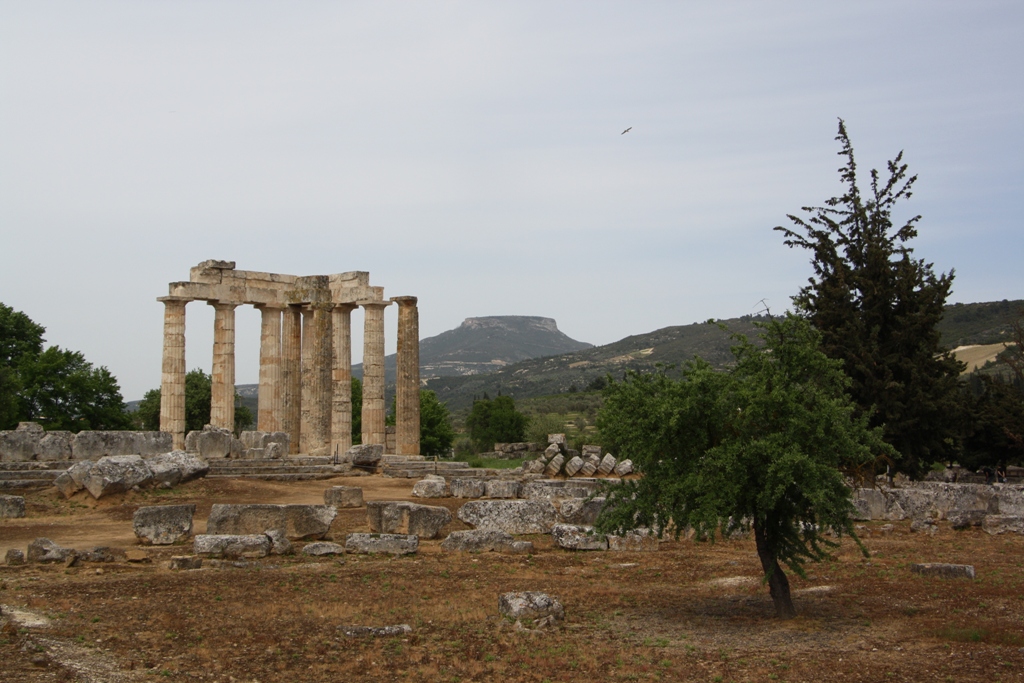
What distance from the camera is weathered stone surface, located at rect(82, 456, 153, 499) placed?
26.3 m

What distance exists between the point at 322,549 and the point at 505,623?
7.24 metres

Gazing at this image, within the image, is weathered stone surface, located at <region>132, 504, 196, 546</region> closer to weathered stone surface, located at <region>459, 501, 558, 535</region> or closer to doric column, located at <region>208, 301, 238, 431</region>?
weathered stone surface, located at <region>459, 501, 558, 535</region>

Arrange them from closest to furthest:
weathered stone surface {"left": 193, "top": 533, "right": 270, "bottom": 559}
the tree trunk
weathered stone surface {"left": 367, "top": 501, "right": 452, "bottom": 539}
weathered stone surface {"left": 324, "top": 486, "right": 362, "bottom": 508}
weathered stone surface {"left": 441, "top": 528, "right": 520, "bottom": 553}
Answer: the tree trunk < weathered stone surface {"left": 193, "top": 533, "right": 270, "bottom": 559} < weathered stone surface {"left": 441, "top": 528, "right": 520, "bottom": 553} < weathered stone surface {"left": 367, "top": 501, "right": 452, "bottom": 539} < weathered stone surface {"left": 324, "top": 486, "right": 362, "bottom": 508}

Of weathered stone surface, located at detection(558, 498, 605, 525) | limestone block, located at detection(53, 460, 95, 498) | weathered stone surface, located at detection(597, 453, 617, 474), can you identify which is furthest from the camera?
weathered stone surface, located at detection(597, 453, 617, 474)

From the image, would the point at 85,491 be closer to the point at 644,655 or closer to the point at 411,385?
the point at 411,385

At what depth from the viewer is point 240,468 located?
3359 centimetres

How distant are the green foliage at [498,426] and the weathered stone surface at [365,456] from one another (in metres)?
26.4

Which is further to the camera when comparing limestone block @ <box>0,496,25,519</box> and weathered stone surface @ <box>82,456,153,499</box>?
weathered stone surface @ <box>82,456,153,499</box>

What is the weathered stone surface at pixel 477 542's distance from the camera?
68.3 feet

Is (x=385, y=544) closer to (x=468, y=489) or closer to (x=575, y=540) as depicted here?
(x=575, y=540)

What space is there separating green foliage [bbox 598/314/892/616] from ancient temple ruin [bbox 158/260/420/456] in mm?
25355

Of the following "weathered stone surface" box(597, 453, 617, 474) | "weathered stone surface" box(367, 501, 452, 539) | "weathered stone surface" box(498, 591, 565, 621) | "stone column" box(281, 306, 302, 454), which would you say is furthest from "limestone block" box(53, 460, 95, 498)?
"weathered stone surface" box(597, 453, 617, 474)

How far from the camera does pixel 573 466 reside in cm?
3912

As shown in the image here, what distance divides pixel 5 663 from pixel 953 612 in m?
11.7
